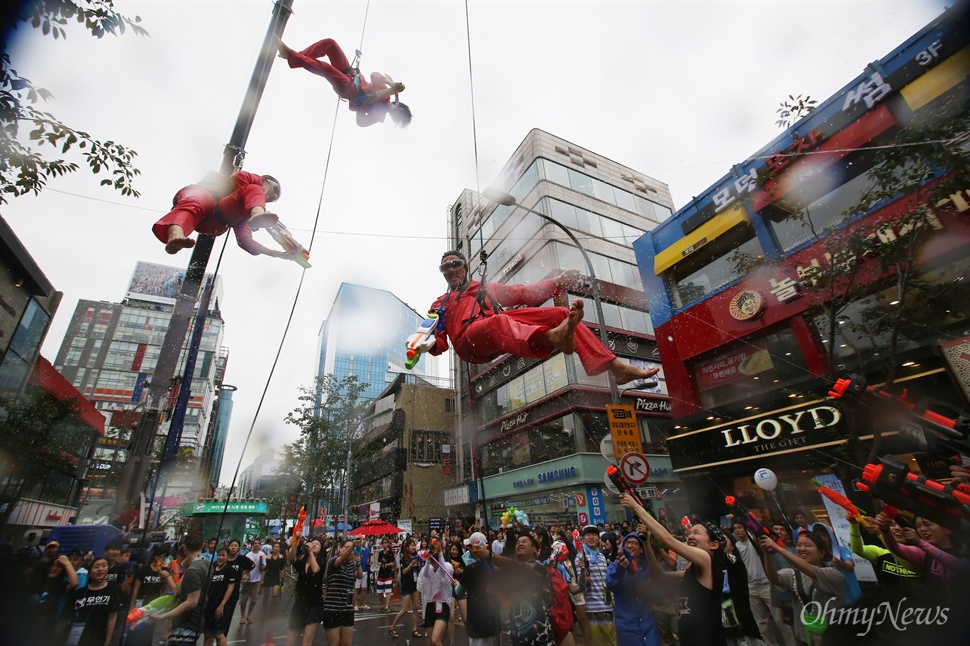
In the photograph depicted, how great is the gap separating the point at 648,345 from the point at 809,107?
61.6ft

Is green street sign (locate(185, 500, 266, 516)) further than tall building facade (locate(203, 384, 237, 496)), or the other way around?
tall building facade (locate(203, 384, 237, 496))

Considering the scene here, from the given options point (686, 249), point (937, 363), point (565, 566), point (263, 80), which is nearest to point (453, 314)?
point (263, 80)

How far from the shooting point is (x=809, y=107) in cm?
848

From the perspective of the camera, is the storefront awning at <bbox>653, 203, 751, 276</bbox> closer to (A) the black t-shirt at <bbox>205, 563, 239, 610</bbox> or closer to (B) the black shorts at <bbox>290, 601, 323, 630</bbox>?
(B) the black shorts at <bbox>290, 601, 323, 630</bbox>

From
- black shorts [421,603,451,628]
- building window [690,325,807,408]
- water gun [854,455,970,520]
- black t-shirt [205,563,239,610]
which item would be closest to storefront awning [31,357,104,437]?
black t-shirt [205,563,239,610]

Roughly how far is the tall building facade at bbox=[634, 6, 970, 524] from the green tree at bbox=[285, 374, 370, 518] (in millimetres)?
21476

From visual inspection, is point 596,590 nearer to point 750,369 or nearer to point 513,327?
point 513,327

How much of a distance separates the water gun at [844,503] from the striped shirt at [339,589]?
6.18 meters

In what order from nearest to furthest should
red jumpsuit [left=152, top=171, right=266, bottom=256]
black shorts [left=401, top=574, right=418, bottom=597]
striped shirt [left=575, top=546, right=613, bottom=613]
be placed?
red jumpsuit [left=152, top=171, right=266, bottom=256] → striped shirt [left=575, top=546, right=613, bottom=613] → black shorts [left=401, top=574, right=418, bottom=597]

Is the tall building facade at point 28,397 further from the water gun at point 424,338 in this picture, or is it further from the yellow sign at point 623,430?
the yellow sign at point 623,430

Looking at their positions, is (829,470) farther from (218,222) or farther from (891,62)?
(218,222)

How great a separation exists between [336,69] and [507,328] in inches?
114

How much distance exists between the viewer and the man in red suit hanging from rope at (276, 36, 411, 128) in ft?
12.7

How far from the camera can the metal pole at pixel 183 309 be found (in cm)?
384
